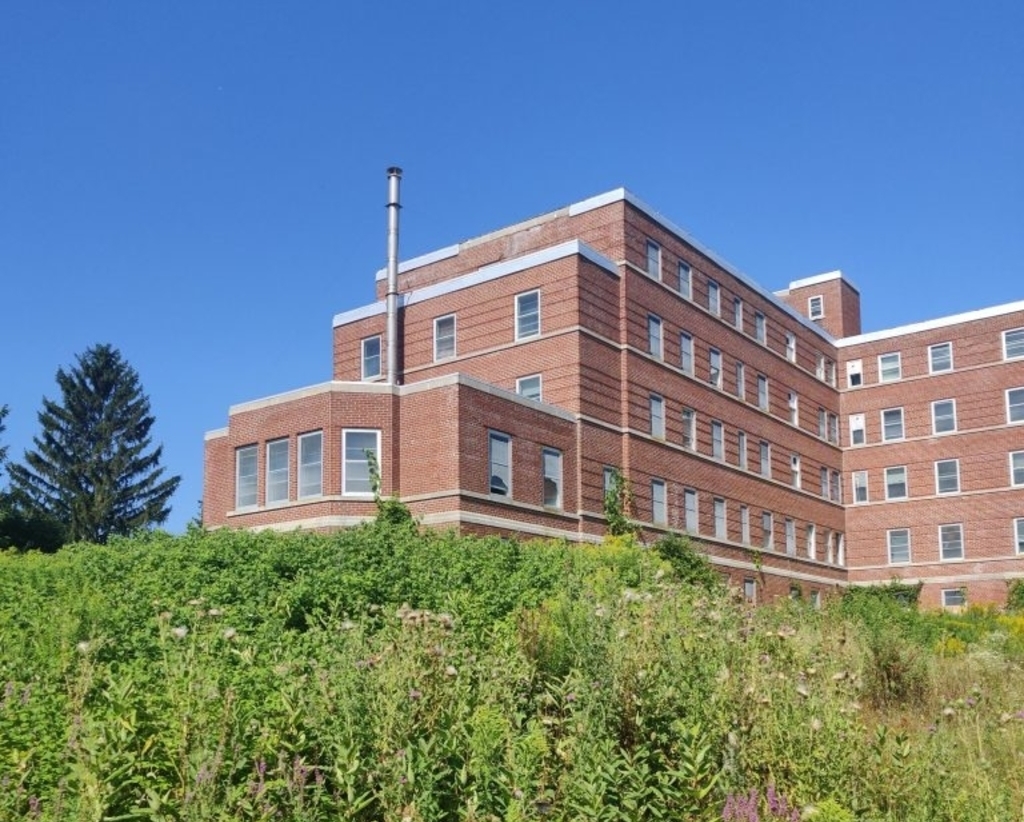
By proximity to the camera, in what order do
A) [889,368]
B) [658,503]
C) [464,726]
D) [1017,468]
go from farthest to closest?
[889,368] < [1017,468] < [658,503] < [464,726]

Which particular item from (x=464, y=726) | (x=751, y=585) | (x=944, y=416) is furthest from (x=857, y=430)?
(x=464, y=726)

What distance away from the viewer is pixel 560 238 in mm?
39438

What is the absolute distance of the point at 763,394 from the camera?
47250mm

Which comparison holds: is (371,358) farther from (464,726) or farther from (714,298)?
(464,726)

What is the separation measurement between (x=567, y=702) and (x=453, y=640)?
41.5 inches

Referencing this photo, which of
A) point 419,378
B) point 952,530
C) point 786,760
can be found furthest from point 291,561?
point 952,530

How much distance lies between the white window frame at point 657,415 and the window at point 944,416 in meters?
19.2

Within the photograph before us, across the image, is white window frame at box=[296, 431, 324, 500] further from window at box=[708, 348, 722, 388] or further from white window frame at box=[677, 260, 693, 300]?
window at box=[708, 348, 722, 388]

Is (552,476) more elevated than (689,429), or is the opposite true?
(689,429)

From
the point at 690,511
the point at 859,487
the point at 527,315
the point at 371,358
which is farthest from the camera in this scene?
the point at 859,487

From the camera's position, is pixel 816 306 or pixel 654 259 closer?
pixel 654 259

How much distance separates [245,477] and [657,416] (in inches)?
543

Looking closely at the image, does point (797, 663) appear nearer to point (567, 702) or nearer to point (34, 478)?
point (567, 702)

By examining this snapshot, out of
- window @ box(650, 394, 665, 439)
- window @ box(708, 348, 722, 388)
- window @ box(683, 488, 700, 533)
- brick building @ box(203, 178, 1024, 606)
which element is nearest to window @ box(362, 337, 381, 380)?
brick building @ box(203, 178, 1024, 606)
